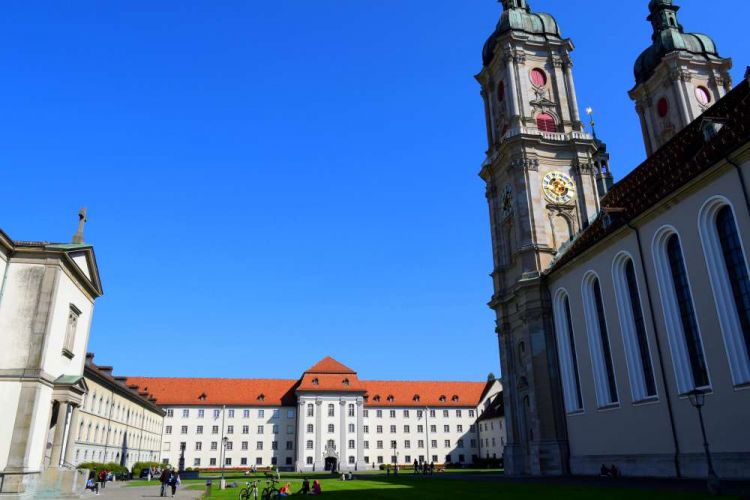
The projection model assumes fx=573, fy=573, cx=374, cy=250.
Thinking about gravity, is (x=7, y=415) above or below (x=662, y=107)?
below

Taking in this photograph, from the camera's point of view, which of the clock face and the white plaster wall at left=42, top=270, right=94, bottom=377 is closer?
the white plaster wall at left=42, top=270, right=94, bottom=377

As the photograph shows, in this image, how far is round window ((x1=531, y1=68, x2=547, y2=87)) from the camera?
48.7 m

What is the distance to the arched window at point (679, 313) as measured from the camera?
83.3ft

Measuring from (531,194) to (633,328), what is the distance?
614 inches

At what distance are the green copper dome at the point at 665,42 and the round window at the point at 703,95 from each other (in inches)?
130

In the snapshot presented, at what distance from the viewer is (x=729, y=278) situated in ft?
77.2

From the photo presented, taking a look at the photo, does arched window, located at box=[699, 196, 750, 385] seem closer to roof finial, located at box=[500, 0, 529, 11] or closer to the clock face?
the clock face

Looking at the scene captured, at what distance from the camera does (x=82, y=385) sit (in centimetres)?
2814

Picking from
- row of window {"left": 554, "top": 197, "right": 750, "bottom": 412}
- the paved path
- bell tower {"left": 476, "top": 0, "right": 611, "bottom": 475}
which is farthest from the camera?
bell tower {"left": 476, "top": 0, "right": 611, "bottom": 475}

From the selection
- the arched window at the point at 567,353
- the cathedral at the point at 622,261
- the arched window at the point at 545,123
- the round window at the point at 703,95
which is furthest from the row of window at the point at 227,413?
the round window at the point at 703,95

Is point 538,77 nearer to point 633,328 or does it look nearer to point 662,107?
point 662,107

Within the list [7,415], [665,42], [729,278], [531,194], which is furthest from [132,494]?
[665,42]

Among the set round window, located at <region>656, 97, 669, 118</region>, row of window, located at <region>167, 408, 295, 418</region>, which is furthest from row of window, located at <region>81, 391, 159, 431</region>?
round window, located at <region>656, 97, 669, 118</region>

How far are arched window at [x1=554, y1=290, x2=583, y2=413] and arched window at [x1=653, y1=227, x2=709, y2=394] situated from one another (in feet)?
30.0
